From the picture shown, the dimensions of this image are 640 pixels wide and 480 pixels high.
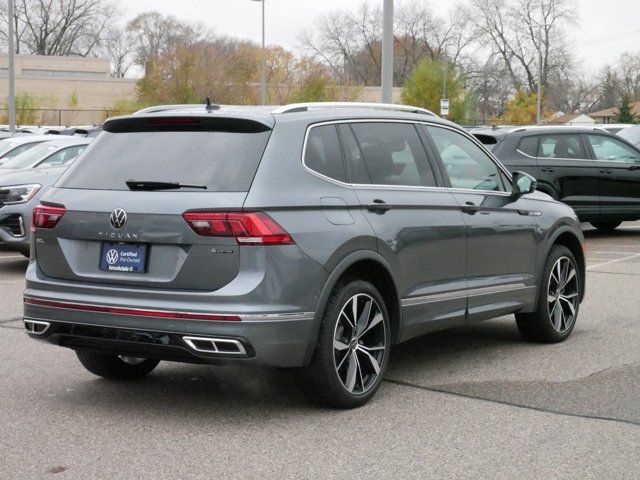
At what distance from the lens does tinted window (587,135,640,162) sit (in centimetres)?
1648

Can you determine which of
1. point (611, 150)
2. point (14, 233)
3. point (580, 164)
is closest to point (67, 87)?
point (611, 150)

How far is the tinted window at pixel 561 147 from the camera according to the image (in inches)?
630

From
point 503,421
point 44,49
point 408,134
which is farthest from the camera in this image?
point 44,49

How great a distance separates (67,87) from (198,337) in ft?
260

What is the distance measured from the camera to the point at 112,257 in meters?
5.70

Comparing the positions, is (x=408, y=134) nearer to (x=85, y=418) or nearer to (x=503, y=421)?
(x=503, y=421)

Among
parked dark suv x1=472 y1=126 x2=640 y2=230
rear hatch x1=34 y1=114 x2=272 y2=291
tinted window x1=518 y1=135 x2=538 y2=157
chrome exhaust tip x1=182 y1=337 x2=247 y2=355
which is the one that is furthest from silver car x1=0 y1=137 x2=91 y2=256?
chrome exhaust tip x1=182 y1=337 x2=247 y2=355

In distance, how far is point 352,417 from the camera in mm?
5812

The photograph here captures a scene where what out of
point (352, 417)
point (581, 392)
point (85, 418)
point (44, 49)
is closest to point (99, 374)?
point (85, 418)

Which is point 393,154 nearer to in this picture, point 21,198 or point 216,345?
point 216,345

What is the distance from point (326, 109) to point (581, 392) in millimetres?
2263

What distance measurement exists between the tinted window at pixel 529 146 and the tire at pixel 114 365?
1007 centimetres

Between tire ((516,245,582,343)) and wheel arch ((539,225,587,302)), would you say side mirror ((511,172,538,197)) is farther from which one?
tire ((516,245,582,343))

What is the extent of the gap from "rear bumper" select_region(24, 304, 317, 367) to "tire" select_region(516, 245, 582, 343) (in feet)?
9.14
